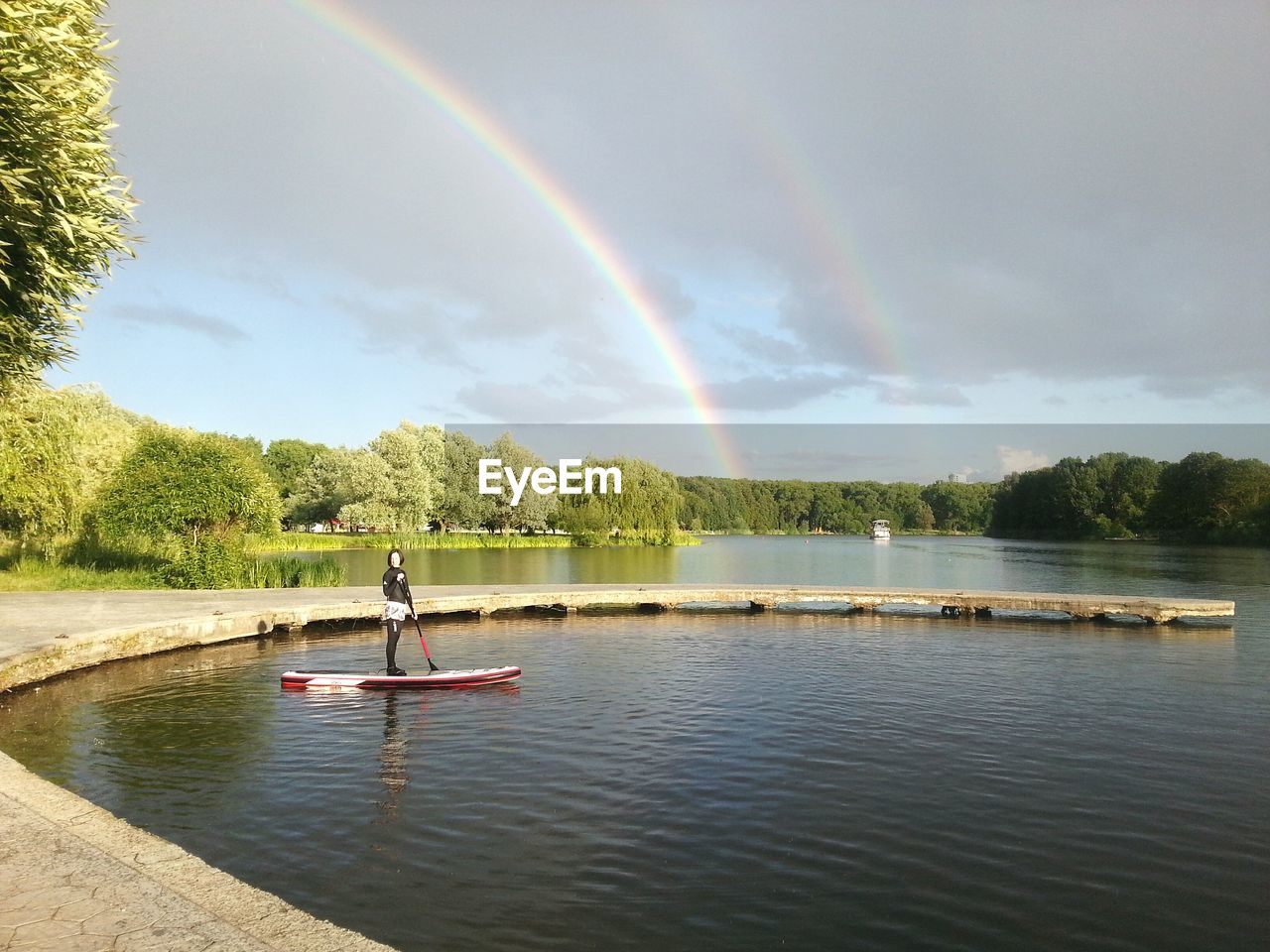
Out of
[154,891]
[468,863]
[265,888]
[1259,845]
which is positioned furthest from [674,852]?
[1259,845]

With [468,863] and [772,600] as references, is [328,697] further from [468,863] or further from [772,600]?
[772,600]

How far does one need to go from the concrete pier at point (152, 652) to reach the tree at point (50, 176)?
17.9ft

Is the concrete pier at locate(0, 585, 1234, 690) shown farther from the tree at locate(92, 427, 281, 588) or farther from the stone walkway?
the stone walkway

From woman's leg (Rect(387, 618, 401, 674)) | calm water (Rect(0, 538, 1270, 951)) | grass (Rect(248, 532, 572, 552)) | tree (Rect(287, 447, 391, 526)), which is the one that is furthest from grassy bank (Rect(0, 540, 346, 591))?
tree (Rect(287, 447, 391, 526))

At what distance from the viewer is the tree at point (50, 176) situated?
1017cm

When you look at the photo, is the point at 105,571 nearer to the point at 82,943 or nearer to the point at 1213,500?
the point at 82,943

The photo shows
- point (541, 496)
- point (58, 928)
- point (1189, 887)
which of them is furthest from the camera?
point (541, 496)

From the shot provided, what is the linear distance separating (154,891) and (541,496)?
71.5 meters

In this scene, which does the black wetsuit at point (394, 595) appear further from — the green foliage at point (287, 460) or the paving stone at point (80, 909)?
the green foliage at point (287, 460)

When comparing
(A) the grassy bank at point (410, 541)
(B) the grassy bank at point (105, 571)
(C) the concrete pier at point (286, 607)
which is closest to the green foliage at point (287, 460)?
(A) the grassy bank at point (410, 541)

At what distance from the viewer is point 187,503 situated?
27969 millimetres

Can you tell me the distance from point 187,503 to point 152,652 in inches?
433

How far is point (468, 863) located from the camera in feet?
26.5

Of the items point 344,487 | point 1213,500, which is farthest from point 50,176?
point 1213,500
